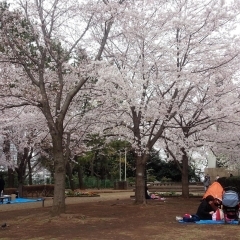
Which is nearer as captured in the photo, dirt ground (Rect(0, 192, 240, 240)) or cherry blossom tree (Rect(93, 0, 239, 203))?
dirt ground (Rect(0, 192, 240, 240))

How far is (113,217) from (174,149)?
11.0 m

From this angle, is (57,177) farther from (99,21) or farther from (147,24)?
(147,24)

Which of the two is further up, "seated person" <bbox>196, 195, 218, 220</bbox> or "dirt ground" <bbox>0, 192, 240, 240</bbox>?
"seated person" <bbox>196, 195, 218, 220</bbox>

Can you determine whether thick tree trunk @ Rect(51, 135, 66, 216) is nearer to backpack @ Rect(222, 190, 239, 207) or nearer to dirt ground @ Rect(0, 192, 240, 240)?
dirt ground @ Rect(0, 192, 240, 240)

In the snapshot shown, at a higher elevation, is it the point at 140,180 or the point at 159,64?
the point at 159,64

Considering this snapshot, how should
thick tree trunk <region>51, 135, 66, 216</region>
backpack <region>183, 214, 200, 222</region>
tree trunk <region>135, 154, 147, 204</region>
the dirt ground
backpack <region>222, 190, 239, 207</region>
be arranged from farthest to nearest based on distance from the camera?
tree trunk <region>135, 154, 147, 204</region> < thick tree trunk <region>51, 135, 66, 216</region> < backpack <region>183, 214, 200, 222</region> < backpack <region>222, 190, 239, 207</region> < the dirt ground

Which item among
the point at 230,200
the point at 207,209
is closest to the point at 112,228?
the point at 207,209

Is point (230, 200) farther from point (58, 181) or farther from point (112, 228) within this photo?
point (58, 181)

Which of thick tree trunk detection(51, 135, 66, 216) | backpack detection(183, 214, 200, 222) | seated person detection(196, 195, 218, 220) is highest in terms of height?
thick tree trunk detection(51, 135, 66, 216)

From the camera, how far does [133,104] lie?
15.5 m

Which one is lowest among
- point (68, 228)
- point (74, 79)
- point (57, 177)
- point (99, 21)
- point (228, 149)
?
point (68, 228)

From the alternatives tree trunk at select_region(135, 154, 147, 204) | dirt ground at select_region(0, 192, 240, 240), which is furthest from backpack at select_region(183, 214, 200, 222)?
tree trunk at select_region(135, 154, 147, 204)

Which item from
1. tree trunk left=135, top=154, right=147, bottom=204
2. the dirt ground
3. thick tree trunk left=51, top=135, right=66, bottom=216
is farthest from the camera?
tree trunk left=135, top=154, right=147, bottom=204

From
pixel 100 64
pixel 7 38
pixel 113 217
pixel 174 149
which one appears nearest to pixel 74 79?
pixel 100 64
